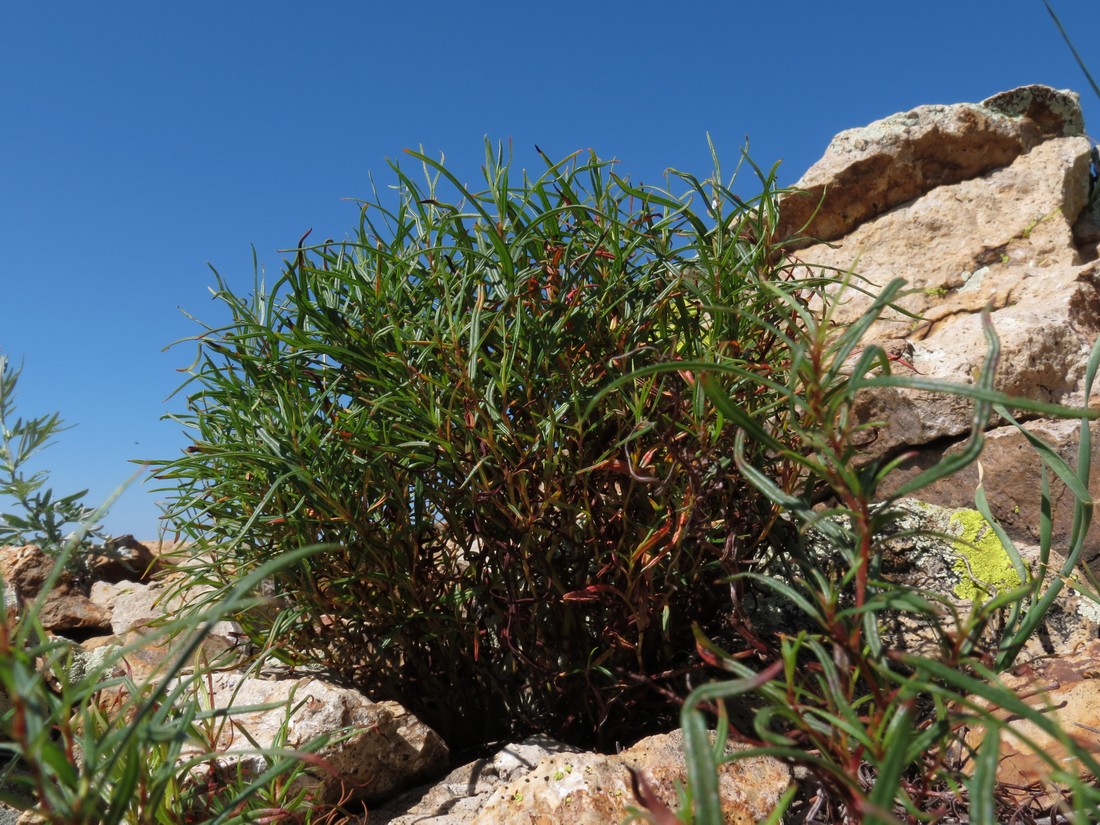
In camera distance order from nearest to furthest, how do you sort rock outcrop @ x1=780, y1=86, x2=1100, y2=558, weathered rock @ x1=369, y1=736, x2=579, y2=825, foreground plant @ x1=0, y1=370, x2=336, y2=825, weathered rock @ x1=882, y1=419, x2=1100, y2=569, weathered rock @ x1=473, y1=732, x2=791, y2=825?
foreground plant @ x1=0, y1=370, x2=336, y2=825, weathered rock @ x1=473, y1=732, x2=791, y2=825, weathered rock @ x1=369, y1=736, x2=579, y2=825, weathered rock @ x1=882, y1=419, x2=1100, y2=569, rock outcrop @ x1=780, y1=86, x2=1100, y2=558

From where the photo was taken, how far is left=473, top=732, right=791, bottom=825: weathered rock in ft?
3.86

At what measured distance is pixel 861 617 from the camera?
0.81 meters

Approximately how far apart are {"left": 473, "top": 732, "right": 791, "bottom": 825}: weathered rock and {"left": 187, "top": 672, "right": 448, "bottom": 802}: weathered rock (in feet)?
1.25

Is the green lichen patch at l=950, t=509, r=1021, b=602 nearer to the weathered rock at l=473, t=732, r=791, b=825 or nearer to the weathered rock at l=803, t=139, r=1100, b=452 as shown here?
the weathered rock at l=803, t=139, r=1100, b=452

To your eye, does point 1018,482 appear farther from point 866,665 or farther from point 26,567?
point 26,567

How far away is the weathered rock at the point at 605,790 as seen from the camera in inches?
46.4

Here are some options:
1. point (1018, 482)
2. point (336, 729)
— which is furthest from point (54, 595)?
point (1018, 482)

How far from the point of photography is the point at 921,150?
9.09 ft

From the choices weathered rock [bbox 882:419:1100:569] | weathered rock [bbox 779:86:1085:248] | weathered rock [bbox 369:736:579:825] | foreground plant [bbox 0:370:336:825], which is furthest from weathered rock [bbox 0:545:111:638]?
weathered rock [bbox 779:86:1085:248]

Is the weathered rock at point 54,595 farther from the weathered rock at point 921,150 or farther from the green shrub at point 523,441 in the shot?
the weathered rock at point 921,150

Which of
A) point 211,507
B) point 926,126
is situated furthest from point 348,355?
point 926,126

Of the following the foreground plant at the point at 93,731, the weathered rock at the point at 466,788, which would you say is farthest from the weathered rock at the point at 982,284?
the foreground plant at the point at 93,731

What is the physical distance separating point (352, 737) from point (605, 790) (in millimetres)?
528

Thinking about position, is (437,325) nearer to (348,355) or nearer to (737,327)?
(348,355)
